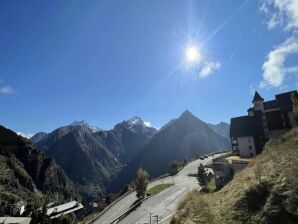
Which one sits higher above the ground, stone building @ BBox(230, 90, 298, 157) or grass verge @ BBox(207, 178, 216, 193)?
stone building @ BBox(230, 90, 298, 157)

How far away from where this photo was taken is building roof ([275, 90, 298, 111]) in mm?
63869

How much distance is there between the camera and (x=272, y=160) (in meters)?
27.4

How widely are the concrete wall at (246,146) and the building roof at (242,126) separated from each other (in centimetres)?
119

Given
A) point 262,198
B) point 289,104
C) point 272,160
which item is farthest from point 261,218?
point 289,104

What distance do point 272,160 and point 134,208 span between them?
26229mm

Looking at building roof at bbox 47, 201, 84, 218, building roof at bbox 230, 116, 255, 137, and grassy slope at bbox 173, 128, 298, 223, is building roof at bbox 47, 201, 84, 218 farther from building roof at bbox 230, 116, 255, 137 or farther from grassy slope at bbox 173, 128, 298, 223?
grassy slope at bbox 173, 128, 298, 223

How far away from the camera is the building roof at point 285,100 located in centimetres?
6387

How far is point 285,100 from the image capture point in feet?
214

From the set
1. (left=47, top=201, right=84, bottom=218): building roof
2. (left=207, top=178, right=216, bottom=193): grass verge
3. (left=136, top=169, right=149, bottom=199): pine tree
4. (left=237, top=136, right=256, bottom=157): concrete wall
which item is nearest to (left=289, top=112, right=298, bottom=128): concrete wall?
(left=237, top=136, right=256, bottom=157): concrete wall

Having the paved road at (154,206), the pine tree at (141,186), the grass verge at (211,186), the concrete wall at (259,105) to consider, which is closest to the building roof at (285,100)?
the concrete wall at (259,105)

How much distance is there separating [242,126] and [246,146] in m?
6.32

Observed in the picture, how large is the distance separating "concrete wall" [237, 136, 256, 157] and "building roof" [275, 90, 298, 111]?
37.1ft

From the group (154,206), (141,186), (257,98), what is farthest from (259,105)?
(154,206)

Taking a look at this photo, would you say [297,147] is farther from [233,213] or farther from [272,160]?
[233,213]
